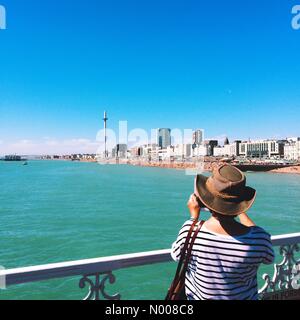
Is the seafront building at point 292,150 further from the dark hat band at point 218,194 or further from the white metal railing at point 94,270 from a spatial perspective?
the dark hat band at point 218,194

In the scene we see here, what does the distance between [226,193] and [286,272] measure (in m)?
1.82

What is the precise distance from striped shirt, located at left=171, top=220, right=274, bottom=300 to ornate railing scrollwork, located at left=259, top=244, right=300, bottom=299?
136 centimetres

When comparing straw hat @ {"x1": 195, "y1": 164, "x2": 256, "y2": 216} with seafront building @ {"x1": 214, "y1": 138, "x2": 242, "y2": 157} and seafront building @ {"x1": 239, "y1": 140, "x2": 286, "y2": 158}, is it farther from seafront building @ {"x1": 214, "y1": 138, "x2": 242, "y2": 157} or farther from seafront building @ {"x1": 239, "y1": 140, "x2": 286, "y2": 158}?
seafront building @ {"x1": 214, "y1": 138, "x2": 242, "y2": 157}

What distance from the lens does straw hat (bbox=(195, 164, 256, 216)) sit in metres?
1.63

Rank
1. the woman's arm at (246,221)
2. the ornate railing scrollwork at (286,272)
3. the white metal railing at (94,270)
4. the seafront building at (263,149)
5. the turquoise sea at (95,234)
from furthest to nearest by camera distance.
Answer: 1. the seafront building at (263,149)
2. the turquoise sea at (95,234)
3. the ornate railing scrollwork at (286,272)
4. the white metal railing at (94,270)
5. the woman's arm at (246,221)

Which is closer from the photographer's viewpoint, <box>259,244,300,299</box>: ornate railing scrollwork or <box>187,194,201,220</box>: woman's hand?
<box>187,194,201,220</box>: woman's hand

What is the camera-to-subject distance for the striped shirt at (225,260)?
1585mm

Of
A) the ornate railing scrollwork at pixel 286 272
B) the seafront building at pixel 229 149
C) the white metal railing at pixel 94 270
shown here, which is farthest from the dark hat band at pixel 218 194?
the seafront building at pixel 229 149

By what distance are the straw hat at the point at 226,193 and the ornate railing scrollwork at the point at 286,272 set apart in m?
1.55

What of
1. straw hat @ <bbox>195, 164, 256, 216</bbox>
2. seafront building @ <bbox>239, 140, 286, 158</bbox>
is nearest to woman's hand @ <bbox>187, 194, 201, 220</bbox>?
straw hat @ <bbox>195, 164, 256, 216</bbox>

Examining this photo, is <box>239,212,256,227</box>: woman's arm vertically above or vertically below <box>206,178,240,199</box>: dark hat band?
below

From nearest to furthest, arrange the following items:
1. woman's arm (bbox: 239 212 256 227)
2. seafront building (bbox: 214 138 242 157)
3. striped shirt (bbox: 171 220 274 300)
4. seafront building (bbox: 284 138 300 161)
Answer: striped shirt (bbox: 171 220 274 300) → woman's arm (bbox: 239 212 256 227) → seafront building (bbox: 284 138 300 161) → seafront building (bbox: 214 138 242 157)

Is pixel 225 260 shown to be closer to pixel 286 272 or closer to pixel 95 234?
pixel 286 272
